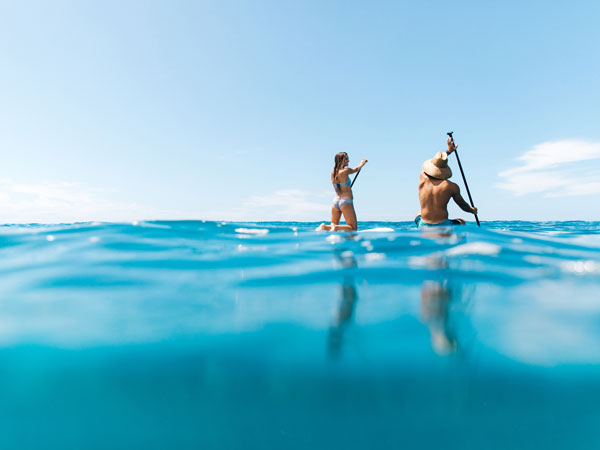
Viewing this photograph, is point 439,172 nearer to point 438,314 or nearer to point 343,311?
point 438,314

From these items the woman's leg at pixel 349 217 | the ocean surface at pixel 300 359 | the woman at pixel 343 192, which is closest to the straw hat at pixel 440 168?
the woman at pixel 343 192

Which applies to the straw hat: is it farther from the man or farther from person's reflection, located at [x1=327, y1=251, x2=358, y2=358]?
person's reflection, located at [x1=327, y1=251, x2=358, y2=358]

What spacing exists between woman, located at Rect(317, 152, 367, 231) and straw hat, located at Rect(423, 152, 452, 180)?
64.0 inches

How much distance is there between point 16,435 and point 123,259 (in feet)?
9.99

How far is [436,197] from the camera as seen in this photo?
7262 mm

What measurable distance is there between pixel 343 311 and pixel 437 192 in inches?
222

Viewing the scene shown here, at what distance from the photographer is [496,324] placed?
2271 millimetres

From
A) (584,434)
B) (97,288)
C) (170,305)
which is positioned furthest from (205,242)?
(584,434)

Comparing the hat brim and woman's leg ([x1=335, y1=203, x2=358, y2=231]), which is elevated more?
the hat brim

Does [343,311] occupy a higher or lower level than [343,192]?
lower

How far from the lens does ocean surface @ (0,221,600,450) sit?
4.65 ft

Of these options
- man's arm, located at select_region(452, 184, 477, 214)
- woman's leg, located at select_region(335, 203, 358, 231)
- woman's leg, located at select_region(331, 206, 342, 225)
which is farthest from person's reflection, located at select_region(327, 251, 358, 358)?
man's arm, located at select_region(452, 184, 477, 214)

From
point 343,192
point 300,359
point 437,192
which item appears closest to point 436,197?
point 437,192

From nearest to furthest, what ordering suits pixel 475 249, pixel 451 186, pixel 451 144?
pixel 475 249
pixel 451 186
pixel 451 144
